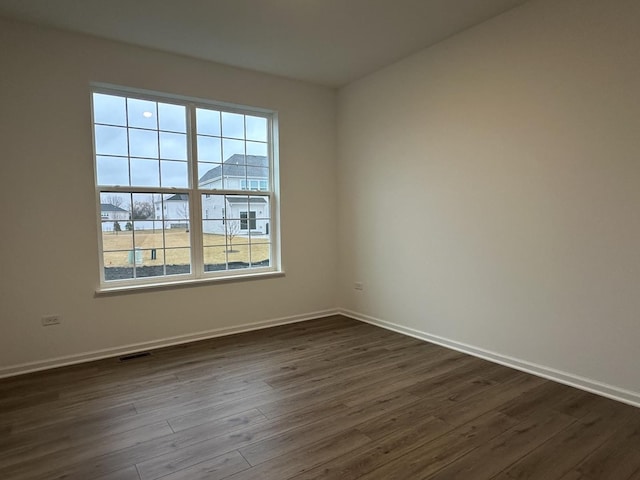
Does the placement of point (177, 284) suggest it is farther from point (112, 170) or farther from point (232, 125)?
point (232, 125)

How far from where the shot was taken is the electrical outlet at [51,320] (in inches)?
129

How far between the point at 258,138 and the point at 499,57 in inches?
103

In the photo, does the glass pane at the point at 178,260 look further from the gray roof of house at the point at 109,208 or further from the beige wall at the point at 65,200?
the gray roof of house at the point at 109,208

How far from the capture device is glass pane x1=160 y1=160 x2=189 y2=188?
3895 millimetres

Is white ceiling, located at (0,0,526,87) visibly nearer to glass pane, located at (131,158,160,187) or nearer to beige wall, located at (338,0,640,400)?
beige wall, located at (338,0,640,400)

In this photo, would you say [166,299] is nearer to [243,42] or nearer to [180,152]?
[180,152]

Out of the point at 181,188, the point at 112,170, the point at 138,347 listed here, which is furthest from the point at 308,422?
the point at 112,170

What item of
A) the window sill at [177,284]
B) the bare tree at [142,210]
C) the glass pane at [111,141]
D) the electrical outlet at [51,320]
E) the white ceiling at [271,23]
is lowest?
A: the electrical outlet at [51,320]

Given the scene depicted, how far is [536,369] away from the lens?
119 inches

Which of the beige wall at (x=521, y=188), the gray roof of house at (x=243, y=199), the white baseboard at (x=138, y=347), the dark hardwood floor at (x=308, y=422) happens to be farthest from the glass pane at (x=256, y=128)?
the dark hardwood floor at (x=308, y=422)

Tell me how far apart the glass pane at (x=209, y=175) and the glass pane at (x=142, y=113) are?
1.99 feet

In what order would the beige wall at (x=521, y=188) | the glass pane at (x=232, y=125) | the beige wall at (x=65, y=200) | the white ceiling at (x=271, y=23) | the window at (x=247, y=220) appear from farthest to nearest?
the window at (x=247, y=220), the glass pane at (x=232, y=125), the beige wall at (x=65, y=200), the white ceiling at (x=271, y=23), the beige wall at (x=521, y=188)

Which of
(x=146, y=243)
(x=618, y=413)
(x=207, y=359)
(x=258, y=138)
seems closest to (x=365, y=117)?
(x=258, y=138)

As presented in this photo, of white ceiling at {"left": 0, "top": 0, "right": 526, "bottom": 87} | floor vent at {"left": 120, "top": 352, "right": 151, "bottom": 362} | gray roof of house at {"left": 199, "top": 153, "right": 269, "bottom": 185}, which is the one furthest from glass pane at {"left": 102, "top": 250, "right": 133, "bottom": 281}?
white ceiling at {"left": 0, "top": 0, "right": 526, "bottom": 87}
